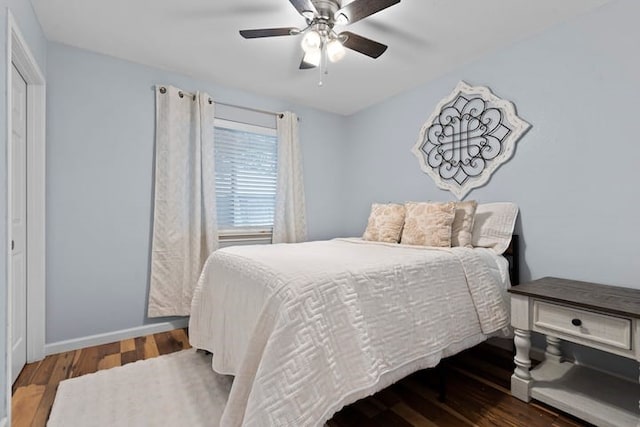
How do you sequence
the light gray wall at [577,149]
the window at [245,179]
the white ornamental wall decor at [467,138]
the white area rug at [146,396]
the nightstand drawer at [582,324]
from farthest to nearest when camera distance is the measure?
the window at [245,179]
the white ornamental wall decor at [467,138]
the light gray wall at [577,149]
the white area rug at [146,396]
the nightstand drawer at [582,324]

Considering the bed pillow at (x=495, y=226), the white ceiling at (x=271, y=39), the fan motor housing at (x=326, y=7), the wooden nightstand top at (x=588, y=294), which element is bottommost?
the wooden nightstand top at (x=588, y=294)

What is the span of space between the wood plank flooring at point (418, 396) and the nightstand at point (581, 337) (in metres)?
0.10

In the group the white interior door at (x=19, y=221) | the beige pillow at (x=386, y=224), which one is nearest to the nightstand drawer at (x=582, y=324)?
the beige pillow at (x=386, y=224)

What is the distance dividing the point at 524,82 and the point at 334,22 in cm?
156

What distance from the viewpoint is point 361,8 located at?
1.61 meters

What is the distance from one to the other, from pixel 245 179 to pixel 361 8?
2.06m

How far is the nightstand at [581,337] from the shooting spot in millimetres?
1381

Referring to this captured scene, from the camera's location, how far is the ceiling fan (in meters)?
1.61

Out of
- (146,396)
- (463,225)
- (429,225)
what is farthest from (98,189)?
(463,225)

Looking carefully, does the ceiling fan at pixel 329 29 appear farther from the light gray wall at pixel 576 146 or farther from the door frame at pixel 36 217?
the door frame at pixel 36 217

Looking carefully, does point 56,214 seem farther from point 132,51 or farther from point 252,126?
point 252,126

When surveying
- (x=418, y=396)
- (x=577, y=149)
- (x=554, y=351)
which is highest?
(x=577, y=149)

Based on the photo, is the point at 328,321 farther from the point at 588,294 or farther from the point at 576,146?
the point at 576,146

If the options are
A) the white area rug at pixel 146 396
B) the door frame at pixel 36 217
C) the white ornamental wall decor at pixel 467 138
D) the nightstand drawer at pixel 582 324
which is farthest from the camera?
the white ornamental wall decor at pixel 467 138
